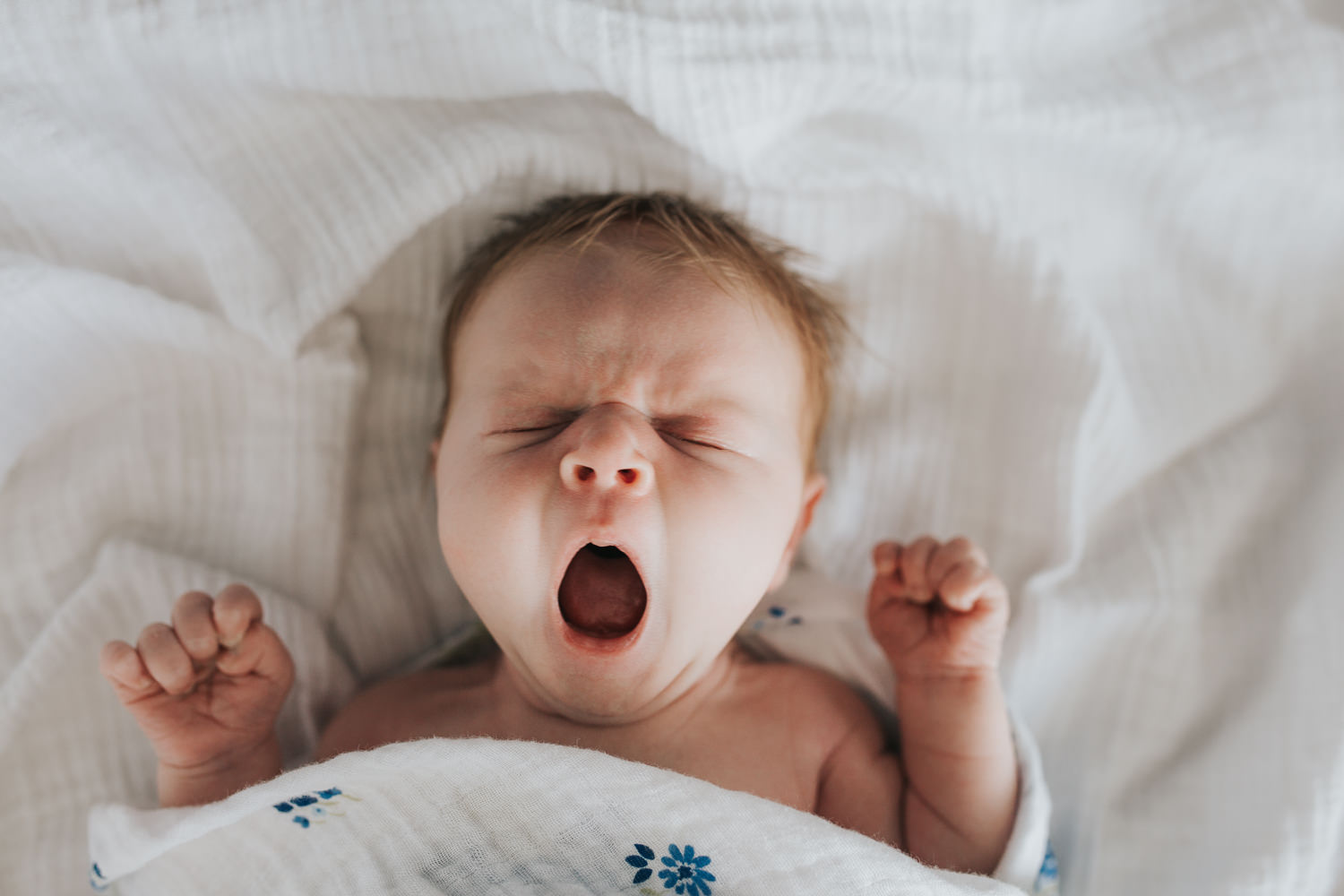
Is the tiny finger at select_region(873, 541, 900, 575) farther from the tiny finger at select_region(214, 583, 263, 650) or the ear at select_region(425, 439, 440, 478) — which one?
the tiny finger at select_region(214, 583, 263, 650)

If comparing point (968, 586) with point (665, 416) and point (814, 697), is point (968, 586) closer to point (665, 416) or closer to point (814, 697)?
point (814, 697)

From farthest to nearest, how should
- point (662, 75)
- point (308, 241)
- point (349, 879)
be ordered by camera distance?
point (308, 241), point (662, 75), point (349, 879)

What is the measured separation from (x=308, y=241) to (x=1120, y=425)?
1.01m

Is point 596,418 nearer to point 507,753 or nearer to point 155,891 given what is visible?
point 507,753

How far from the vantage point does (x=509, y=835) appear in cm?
96

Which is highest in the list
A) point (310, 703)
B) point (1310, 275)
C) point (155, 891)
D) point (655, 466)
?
point (1310, 275)

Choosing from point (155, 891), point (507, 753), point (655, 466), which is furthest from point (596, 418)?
point (155, 891)

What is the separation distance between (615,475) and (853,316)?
551mm

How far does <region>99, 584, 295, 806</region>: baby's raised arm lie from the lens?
1024 millimetres

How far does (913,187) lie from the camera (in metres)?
1.24

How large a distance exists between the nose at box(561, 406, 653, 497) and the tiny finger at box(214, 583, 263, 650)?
0.38 meters

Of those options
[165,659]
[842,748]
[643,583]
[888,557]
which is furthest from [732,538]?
[165,659]

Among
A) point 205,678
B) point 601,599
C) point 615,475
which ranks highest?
point 615,475

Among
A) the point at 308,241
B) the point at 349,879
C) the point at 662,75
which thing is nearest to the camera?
the point at 349,879
